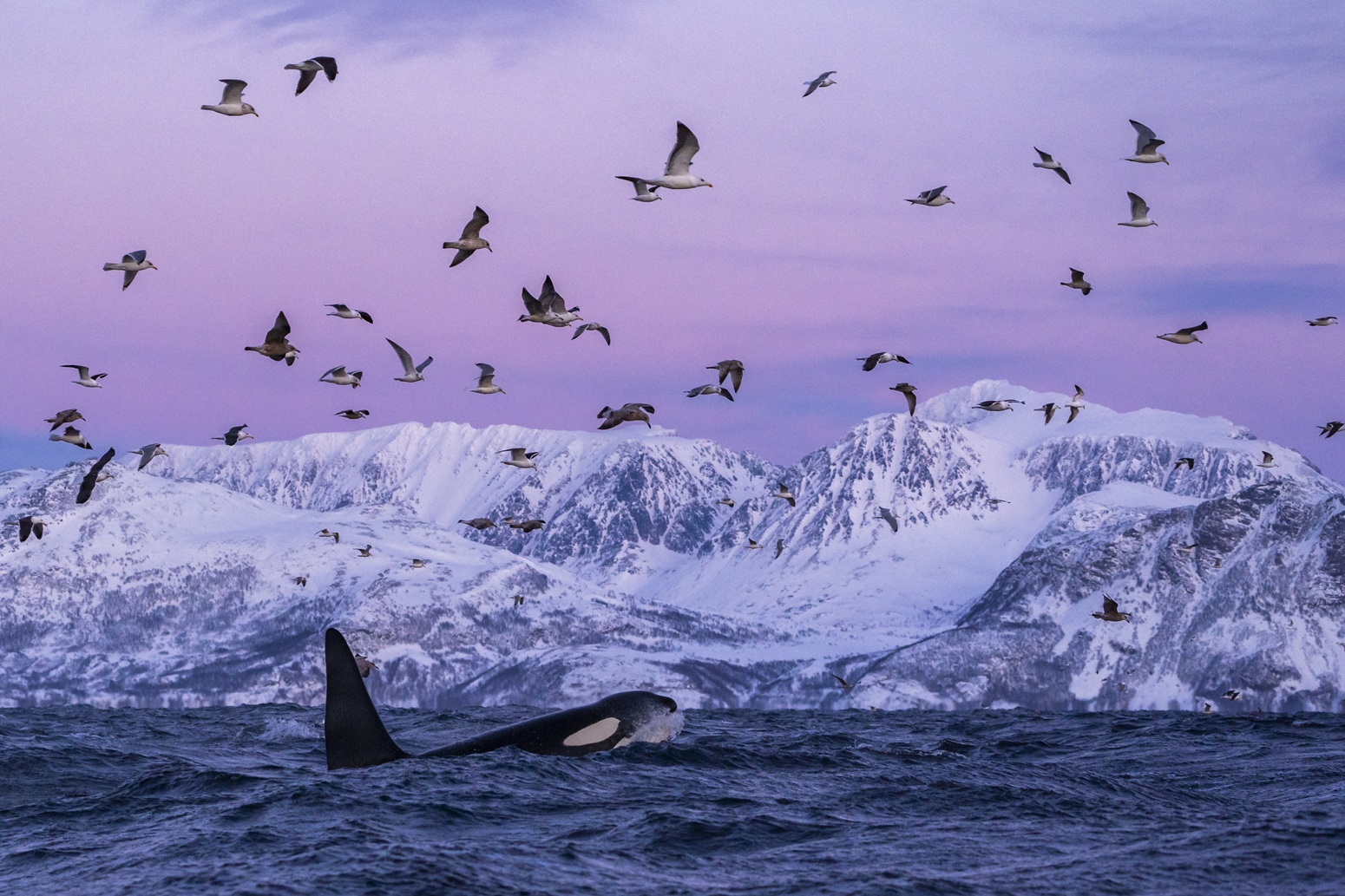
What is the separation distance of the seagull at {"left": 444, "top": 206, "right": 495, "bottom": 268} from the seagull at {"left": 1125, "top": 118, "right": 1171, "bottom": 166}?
21.4m

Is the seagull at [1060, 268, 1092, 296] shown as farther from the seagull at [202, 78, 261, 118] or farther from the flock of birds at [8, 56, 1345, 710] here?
the seagull at [202, 78, 261, 118]

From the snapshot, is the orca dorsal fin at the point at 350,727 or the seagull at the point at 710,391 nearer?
the orca dorsal fin at the point at 350,727

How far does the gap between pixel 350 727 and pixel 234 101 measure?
82.0ft

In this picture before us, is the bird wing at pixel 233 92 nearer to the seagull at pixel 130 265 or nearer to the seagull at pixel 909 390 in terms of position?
the seagull at pixel 130 265

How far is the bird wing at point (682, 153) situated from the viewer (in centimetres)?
4047

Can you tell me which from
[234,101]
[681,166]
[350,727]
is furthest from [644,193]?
[350,727]

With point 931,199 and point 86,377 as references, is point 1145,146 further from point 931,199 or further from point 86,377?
point 86,377

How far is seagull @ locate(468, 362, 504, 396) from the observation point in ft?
178

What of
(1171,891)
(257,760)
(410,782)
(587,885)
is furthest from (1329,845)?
(257,760)

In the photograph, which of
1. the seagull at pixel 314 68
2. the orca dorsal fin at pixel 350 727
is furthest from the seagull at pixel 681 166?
the orca dorsal fin at pixel 350 727

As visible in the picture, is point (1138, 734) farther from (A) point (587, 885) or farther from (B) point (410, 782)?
(A) point (587, 885)

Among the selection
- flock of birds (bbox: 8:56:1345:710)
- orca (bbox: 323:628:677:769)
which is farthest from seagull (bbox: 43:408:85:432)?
orca (bbox: 323:628:677:769)

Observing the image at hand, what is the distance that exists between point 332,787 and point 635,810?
5.45 m

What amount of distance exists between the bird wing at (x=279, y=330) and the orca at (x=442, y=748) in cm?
1418
